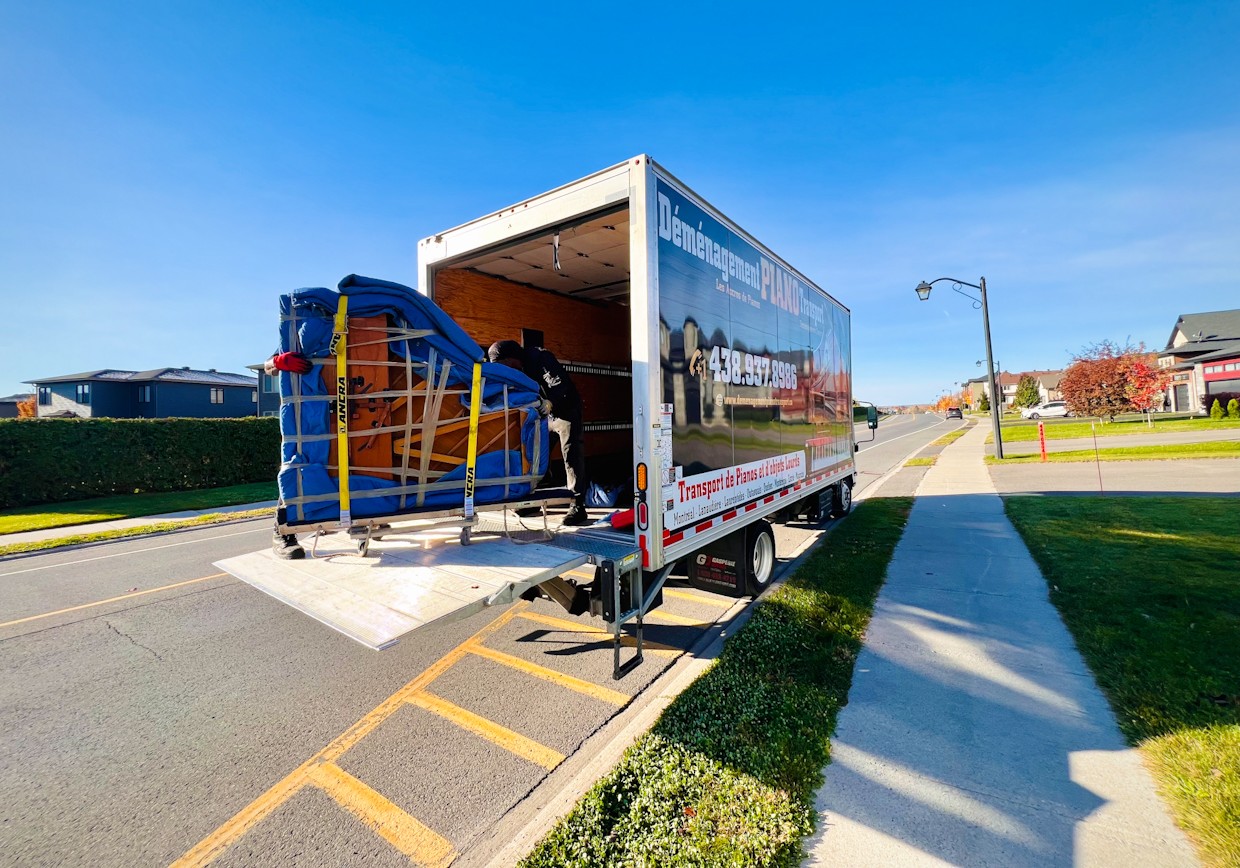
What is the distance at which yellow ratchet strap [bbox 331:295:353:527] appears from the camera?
3.38m

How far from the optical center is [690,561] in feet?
17.8

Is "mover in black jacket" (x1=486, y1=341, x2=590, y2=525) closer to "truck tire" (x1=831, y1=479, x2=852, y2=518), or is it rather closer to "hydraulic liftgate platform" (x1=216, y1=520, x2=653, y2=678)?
"hydraulic liftgate platform" (x1=216, y1=520, x2=653, y2=678)

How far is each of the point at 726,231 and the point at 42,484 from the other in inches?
756

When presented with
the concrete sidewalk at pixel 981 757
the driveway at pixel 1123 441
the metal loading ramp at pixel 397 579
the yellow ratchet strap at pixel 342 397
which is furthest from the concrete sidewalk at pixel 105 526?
the driveway at pixel 1123 441

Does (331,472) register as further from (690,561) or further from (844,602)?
(844,602)

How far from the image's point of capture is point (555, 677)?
4.26 m

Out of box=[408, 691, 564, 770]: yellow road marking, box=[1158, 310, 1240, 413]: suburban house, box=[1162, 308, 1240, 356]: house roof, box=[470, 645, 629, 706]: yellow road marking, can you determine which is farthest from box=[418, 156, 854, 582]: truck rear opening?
box=[1162, 308, 1240, 356]: house roof

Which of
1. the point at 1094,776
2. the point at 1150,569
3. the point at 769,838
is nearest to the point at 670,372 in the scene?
the point at 769,838

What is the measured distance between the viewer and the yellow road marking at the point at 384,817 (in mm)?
2535

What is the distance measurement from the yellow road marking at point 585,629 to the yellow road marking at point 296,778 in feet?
3.05

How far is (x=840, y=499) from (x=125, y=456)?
19.5m

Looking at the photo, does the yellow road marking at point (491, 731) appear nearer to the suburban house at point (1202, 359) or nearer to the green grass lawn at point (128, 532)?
the green grass lawn at point (128, 532)

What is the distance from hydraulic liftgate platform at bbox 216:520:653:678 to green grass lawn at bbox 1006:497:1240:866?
3067 mm

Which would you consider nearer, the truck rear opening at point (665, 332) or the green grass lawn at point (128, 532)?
the truck rear opening at point (665, 332)
